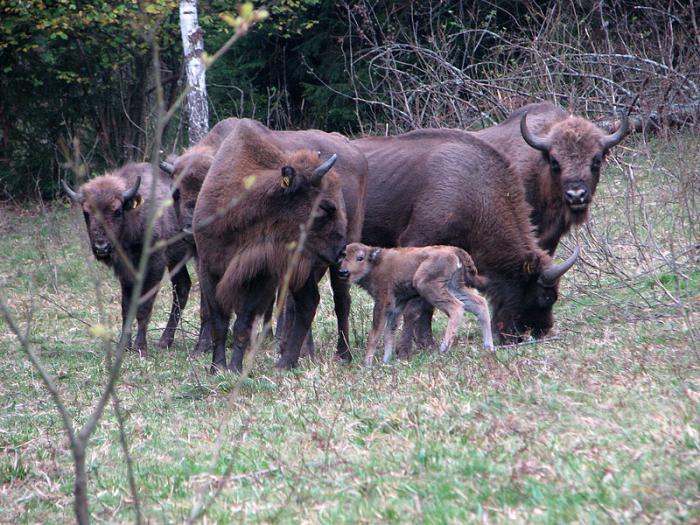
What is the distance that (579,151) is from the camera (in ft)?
33.3

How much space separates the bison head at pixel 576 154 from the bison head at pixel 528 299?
66 centimetres

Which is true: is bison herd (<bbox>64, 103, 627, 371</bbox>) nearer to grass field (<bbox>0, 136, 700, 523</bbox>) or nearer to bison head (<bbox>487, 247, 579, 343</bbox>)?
bison head (<bbox>487, 247, 579, 343</bbox>)

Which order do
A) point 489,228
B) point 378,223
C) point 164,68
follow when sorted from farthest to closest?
point 164,68, point 378,223, point 489,228

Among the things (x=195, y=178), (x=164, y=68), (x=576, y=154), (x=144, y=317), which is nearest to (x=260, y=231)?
(x=195, y=178)

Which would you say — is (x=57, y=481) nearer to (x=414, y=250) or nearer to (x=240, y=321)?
(x=240, y=321)

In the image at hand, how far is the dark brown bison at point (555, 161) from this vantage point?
10.1 meters

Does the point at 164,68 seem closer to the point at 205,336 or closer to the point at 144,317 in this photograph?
the point at 144,317

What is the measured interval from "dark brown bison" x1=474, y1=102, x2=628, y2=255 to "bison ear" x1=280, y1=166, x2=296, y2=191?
261 centimetres

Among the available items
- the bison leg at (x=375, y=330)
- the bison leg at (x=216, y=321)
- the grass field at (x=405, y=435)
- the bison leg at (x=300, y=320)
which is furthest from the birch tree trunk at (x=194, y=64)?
the bison leg at (x=375, y=330)

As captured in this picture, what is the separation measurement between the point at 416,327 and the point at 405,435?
4.32 metres

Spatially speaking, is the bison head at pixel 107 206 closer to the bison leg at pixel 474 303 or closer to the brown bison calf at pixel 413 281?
the brown bison calf at pixel 413 281

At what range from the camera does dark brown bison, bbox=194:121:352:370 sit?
8641mm

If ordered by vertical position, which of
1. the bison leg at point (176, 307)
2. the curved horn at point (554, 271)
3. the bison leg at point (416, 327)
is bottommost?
the bison leg at point (176, 307)

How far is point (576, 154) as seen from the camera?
33.3 ft
